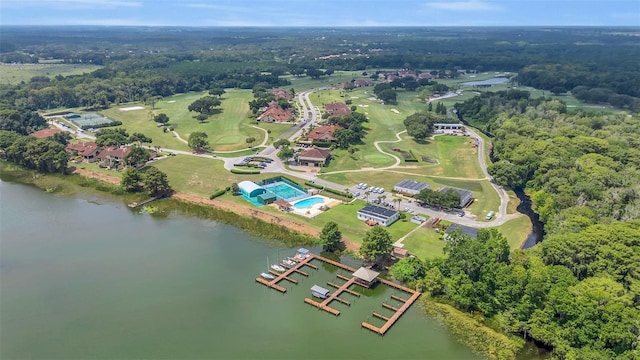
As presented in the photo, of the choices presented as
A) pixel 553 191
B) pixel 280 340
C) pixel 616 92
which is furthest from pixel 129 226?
pixel 616 92

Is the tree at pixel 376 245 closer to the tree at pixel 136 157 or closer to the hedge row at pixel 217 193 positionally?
the hedge row at pixel 217 193

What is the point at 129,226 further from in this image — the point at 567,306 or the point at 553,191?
the point at 553,191

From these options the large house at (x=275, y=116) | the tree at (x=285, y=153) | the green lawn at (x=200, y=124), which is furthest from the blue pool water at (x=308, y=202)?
the large house at (x=275, y=116)

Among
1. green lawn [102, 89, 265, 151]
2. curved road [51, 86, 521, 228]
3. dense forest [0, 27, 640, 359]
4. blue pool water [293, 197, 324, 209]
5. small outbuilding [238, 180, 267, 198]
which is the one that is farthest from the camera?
green lawn [102, 89, 265, 151]

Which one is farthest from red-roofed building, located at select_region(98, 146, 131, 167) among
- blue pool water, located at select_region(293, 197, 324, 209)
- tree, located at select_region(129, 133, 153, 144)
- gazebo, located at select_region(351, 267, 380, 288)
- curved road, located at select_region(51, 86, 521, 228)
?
gazebo, located at select_region(351, 267, 380, 288)

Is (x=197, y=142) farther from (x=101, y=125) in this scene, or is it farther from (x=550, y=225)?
(x=550, y=225)

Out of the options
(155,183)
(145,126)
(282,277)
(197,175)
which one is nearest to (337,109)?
(145,126)

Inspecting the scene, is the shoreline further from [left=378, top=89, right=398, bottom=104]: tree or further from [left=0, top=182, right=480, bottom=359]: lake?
[left=378, top=89, right=398, bottom=104]: tree
